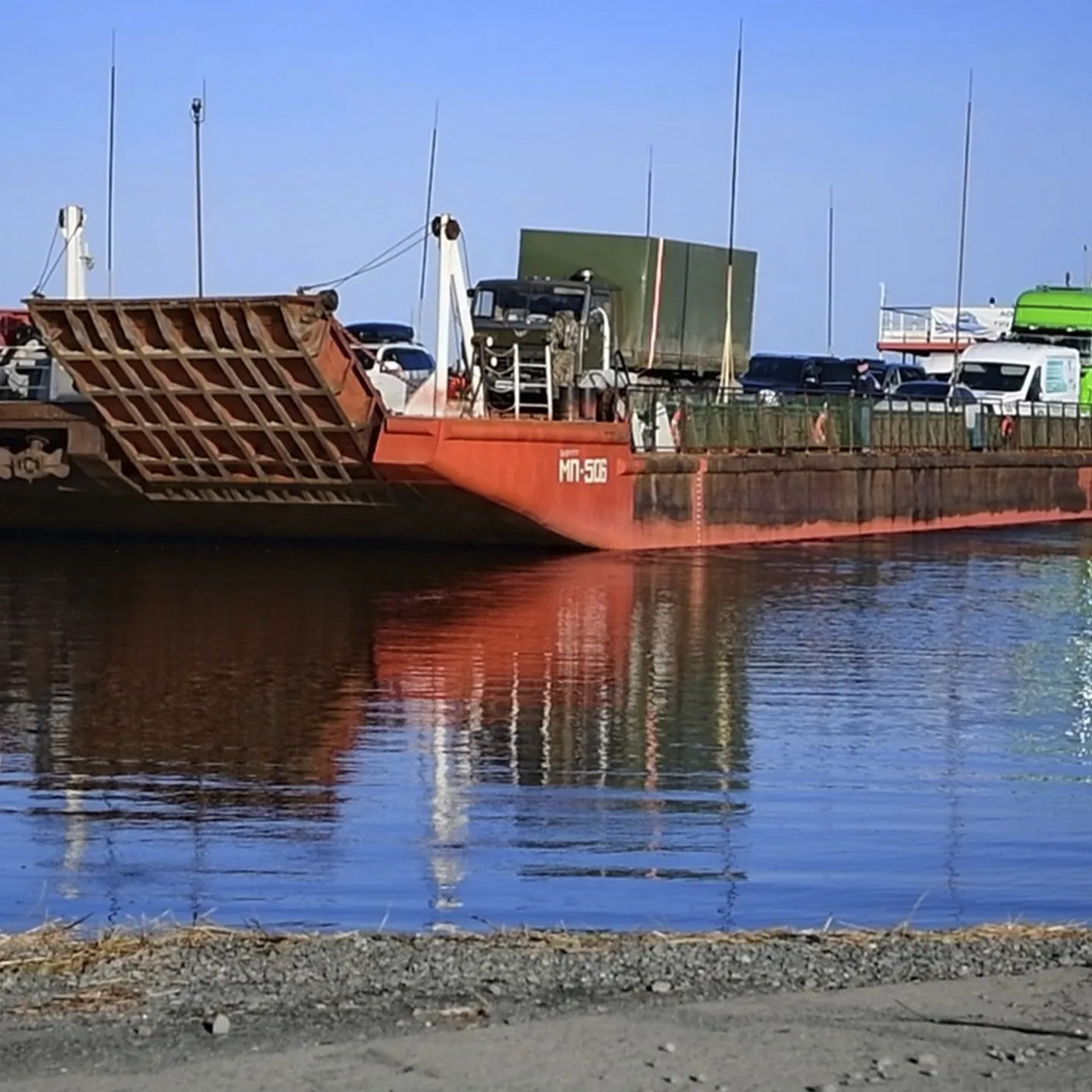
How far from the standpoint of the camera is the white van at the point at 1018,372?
38.4m

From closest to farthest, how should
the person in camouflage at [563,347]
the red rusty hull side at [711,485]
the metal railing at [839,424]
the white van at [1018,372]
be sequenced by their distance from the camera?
the red rusty hull side at [711,485] < the person in camouflage at [563,347] < the metal railing at [839,424] < the white van at [1018,372]

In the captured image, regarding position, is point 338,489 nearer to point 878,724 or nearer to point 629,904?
point 878,724

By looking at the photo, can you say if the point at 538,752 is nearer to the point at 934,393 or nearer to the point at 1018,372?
the point at 934,393

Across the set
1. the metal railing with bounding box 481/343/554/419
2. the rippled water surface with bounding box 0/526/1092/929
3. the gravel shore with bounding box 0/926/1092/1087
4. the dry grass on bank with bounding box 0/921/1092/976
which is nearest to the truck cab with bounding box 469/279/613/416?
the metal railing with bounding box 481/343/554/419

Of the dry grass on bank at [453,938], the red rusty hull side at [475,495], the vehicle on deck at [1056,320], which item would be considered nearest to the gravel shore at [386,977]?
the dry grass on bank at [453,938]

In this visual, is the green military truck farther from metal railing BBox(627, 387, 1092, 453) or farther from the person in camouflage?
metal railing BBox(627, 387, 1092, 453)

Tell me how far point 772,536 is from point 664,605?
938cm

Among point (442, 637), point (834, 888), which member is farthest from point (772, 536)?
point (834, 888)

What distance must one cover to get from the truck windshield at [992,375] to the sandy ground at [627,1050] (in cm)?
3424

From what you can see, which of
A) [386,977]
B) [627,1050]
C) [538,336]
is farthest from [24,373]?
[627,1050]

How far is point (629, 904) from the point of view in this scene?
7.09m

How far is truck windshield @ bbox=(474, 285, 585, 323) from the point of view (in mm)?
25062

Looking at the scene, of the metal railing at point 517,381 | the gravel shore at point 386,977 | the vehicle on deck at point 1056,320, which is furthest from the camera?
the vehicle on deck at point 1056,320

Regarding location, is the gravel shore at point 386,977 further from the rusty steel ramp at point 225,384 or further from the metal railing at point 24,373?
the metal railing at point 24,373
